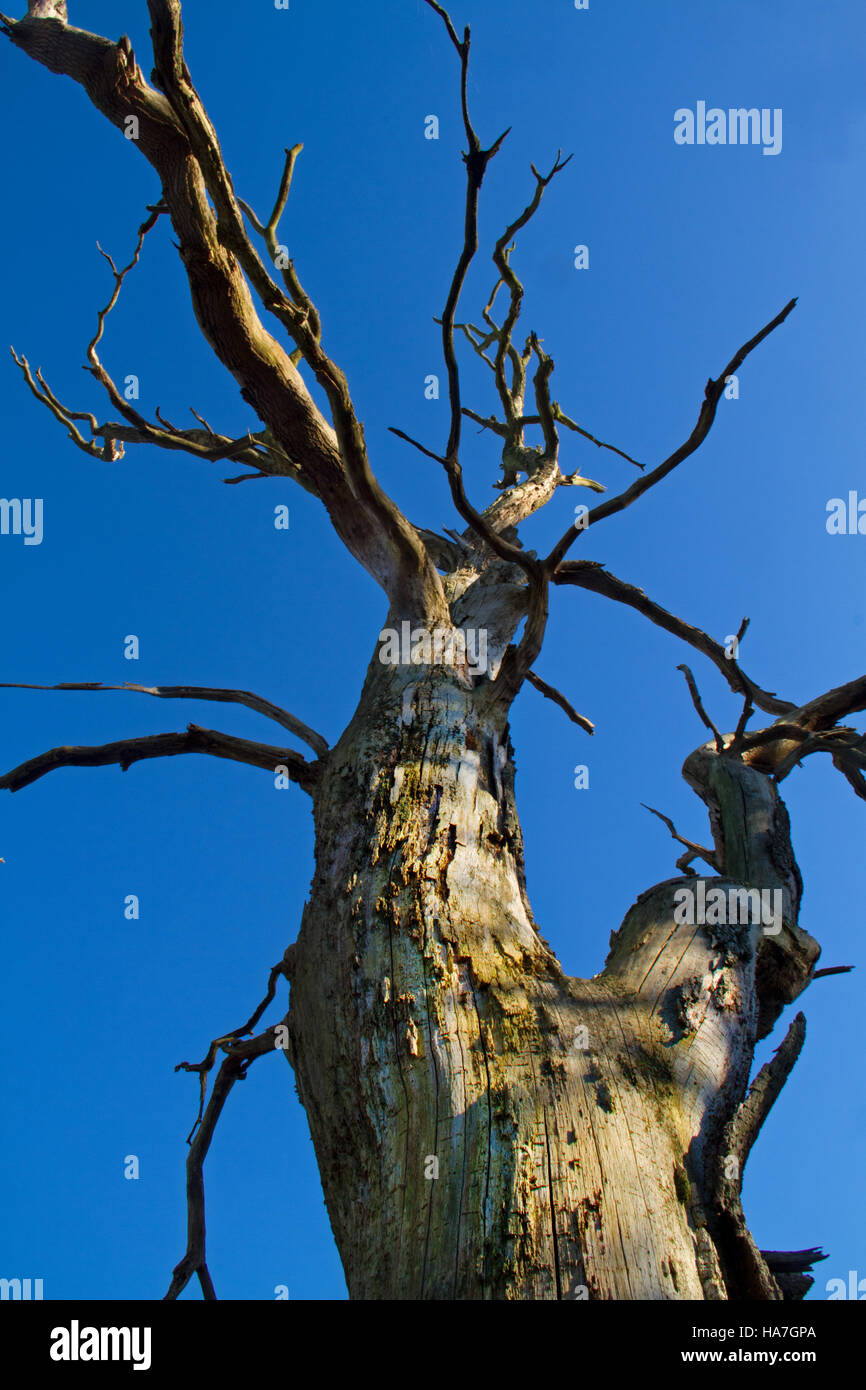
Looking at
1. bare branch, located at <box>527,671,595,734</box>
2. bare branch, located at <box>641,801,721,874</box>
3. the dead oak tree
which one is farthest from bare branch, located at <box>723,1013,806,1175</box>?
bare branch, located at <box>527,671,595,734</box>

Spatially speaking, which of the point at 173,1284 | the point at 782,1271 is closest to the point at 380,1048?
the point at 782,1271

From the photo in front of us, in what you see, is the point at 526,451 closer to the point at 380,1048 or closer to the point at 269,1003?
the point at 269,1003

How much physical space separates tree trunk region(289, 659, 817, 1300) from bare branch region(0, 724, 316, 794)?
1.54 ft

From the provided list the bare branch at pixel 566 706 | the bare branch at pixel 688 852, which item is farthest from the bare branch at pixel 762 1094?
the bare branch at pixel 566 706

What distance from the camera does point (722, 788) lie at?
303 cm

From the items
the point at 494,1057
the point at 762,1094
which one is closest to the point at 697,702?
the point at 762,1094

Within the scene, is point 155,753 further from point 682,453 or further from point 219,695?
point 682,453

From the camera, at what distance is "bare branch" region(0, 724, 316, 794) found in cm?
290

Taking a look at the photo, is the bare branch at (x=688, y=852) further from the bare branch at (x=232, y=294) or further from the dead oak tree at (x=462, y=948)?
the bare branch at (x=232, y=294)

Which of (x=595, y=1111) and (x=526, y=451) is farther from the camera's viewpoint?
(x=526, y=451)

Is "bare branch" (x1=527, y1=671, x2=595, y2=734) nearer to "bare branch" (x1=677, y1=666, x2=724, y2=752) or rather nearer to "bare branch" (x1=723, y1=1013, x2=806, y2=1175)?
"bare branch" (x1=677, y1=666, x2=724, y2=752)

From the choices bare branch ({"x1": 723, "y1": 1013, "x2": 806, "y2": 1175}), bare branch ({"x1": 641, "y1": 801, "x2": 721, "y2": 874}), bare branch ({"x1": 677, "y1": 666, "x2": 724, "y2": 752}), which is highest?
bare branch ({"x1": 677, "y1": 666, "x2": 724, "y2": 752})
